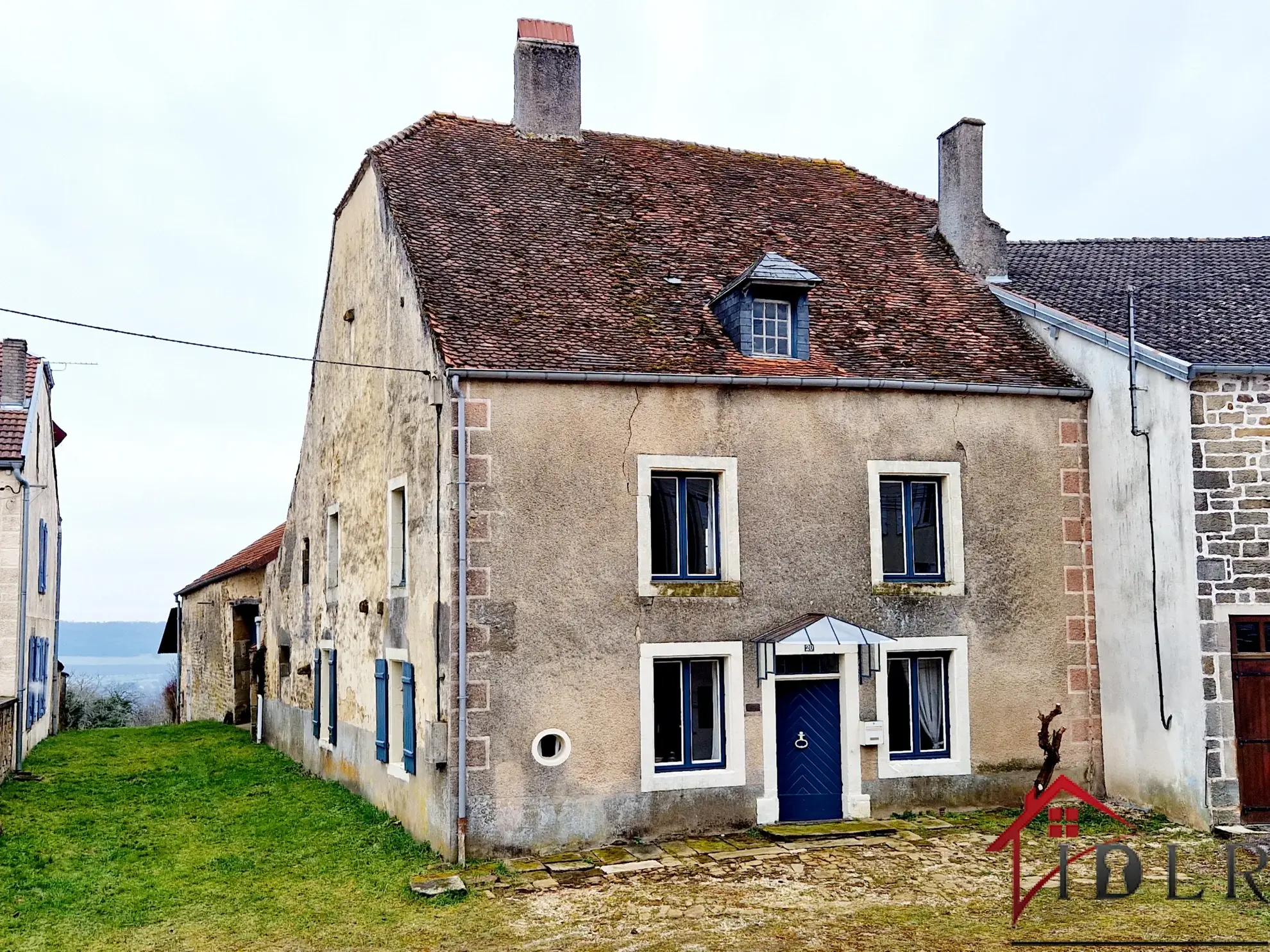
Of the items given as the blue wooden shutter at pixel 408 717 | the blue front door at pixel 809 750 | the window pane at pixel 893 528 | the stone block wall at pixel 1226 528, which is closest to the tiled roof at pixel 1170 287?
the stone block wall at pixel 1226 528

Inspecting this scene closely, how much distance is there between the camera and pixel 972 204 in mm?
16562

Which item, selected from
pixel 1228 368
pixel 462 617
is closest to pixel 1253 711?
pixel 1228 368

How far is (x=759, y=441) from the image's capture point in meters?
13.5

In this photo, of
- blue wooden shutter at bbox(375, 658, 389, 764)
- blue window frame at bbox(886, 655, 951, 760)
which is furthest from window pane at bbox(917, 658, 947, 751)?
blue wooden shutter at bbox(375, 658, 389, 764)

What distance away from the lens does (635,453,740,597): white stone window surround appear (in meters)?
13.0

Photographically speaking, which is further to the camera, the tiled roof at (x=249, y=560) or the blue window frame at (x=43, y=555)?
the tiled roof at (x=249, y=560)

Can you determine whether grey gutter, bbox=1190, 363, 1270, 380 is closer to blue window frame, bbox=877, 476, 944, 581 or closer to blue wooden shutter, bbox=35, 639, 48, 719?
blue window frame, bbox=877, 476, 944, 581

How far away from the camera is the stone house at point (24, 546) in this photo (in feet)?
59.6

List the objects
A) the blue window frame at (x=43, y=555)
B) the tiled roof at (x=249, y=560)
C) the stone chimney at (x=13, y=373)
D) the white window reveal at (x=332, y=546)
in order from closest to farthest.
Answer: the white window reveal at (x=332, y=546) → the stone chimney at (x=13, y=373) → the blue window frame at (x=43, y=555) → the tiled roof at (x=249, y=560)

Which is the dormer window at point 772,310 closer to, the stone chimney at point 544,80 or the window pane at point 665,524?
the window pane at point 665,524

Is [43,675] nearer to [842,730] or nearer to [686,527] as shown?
[686,527]

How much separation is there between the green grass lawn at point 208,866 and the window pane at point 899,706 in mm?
5262

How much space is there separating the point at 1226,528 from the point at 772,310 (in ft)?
17.7

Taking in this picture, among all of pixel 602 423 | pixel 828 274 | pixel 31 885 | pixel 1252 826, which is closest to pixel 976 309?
pixel 828 274
